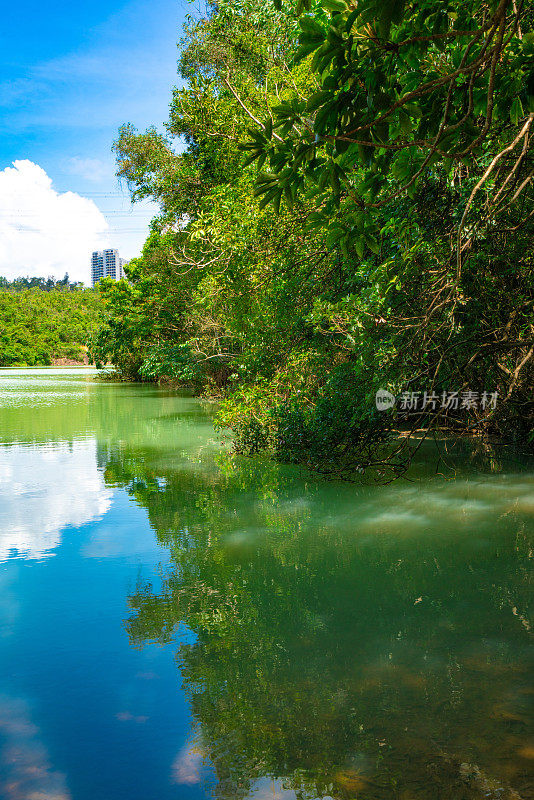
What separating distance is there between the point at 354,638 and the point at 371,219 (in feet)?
8.14

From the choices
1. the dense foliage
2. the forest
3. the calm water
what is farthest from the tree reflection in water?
the dense foliage

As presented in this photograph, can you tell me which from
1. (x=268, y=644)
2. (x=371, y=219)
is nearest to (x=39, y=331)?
(x=268, y=644)

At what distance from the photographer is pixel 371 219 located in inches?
116

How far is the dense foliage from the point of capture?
66625mm

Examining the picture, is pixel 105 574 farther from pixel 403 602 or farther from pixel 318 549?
pixel 403 602

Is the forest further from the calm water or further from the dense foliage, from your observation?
the dense foliage

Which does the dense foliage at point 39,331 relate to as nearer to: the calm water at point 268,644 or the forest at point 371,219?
the forest at point 371,219

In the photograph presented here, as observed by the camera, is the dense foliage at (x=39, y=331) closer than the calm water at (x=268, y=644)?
No

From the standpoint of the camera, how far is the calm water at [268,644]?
274cm

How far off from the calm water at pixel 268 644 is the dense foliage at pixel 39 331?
59.4 m

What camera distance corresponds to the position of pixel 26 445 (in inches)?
486

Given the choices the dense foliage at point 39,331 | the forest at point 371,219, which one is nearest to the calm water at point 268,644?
the forest at point 371,219

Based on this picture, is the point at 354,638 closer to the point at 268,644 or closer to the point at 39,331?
the point at 268,644

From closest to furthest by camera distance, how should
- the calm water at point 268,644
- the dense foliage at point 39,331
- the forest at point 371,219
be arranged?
the forest at point 371,219 → the calm water at point 268,644 → the dense foliage at point 39,331
